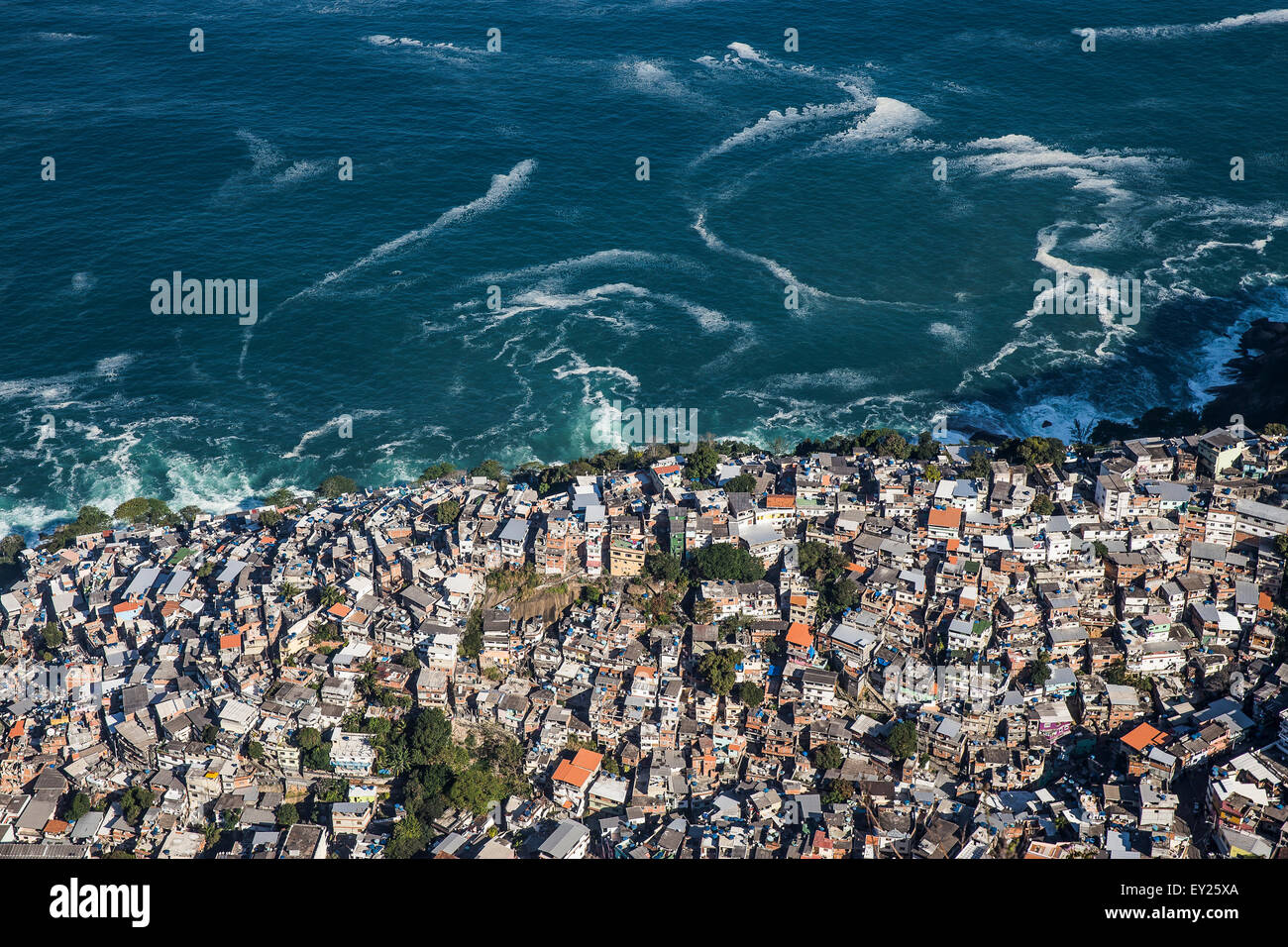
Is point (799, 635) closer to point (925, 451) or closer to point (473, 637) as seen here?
point (473, 637)

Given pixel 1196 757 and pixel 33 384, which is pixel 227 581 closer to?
pixel 33 384

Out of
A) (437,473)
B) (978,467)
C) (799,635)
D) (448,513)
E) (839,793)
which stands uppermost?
(978,467)

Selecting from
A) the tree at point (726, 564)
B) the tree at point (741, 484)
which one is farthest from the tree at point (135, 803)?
the tree at point (741, 484)

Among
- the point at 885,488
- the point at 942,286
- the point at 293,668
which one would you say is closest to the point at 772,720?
the point at 885,488

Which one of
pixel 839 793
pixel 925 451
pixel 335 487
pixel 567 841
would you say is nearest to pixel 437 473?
pixel 335 487

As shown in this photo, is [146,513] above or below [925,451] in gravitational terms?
below

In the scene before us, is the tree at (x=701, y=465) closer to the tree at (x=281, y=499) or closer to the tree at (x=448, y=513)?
the tree at (x=448, y=513)
